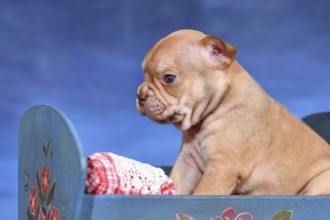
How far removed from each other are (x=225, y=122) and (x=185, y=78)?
23cm

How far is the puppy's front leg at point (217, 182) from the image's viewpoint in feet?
7.20

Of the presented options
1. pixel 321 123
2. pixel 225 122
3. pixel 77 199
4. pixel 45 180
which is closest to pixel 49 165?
pixel 45 180

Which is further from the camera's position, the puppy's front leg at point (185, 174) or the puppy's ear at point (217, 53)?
the puppy's front leg at point (185, 174)

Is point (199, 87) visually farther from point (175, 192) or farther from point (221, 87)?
point (175, 192)

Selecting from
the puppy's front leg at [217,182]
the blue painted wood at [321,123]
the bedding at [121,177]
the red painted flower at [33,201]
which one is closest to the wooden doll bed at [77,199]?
the red painted flower at [33,201]

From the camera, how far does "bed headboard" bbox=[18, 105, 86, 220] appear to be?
1653 millimetres

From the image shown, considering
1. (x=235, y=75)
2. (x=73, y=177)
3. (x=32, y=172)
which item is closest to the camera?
(x=73, y=177)

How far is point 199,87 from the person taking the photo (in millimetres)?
2234

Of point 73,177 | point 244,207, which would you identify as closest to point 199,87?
point 244,207

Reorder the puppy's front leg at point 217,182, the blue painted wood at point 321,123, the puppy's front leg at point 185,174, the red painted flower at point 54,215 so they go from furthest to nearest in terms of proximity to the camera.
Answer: the blue painted wood at point 321,123 → the puppy's front leg at point 185,174 → the puppy's front leg at point 217,182 → the red painted flower at point 54,215

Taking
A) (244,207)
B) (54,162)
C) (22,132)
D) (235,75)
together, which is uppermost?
(235,75)

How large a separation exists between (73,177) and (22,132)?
2.09 feet

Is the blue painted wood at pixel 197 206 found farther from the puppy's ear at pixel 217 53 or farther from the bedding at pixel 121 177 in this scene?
the puppy's ear at pixel 217 53

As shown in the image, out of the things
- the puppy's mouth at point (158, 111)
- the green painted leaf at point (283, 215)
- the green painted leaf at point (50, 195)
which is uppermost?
the puppy's mouth at point (158, 111)
